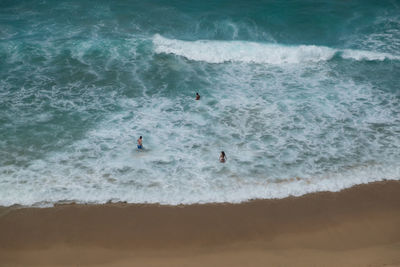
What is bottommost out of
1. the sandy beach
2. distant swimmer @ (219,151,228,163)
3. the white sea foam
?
the sandy beach

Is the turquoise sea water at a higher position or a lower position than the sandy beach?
higher

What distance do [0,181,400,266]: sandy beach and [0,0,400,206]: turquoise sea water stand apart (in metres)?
0.66

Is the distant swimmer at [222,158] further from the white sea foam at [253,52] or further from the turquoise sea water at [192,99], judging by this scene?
the white sea foam at [253,52]

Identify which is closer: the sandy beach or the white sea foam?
the sandy beach

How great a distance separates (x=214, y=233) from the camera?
1141cm

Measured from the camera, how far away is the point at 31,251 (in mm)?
10867

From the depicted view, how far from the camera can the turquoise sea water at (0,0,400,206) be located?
13938 mm

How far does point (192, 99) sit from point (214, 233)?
9704 mm

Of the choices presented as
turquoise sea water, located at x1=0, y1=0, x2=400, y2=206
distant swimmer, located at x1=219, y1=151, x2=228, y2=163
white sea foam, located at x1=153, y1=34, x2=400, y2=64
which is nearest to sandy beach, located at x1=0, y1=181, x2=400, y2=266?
turquoise sea water, located at x1=0, y1=0, x2=400, y2=206

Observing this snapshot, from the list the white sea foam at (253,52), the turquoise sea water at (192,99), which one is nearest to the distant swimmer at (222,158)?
the turquoise sea water at (192,99)

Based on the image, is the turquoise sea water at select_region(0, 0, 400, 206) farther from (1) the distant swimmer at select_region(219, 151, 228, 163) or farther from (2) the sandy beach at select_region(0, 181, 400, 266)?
(2) the sandy beach at select_region(0, 181, 400, 266)

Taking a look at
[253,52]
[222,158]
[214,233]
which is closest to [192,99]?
[222,158]

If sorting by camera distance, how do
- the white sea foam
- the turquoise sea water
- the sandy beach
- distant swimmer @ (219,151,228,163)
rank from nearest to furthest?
the sandy beach
the turquoise sea water
distant swimmer @ (219,151,228,163)
the white sea foam

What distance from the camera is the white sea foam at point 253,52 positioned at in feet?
76.9
